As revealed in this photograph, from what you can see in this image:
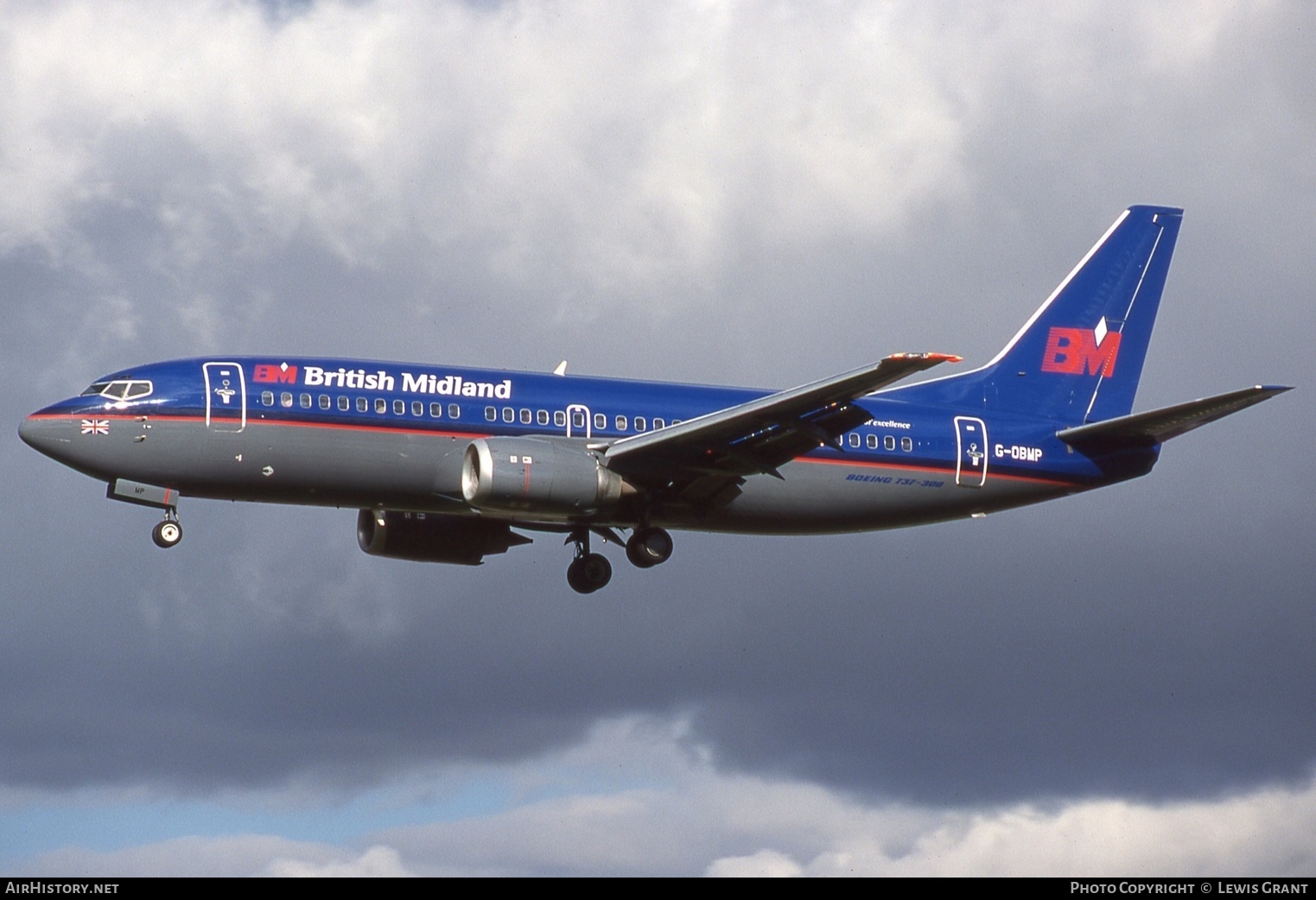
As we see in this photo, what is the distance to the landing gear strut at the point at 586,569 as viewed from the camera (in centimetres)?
5134

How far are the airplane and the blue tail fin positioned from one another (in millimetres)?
120

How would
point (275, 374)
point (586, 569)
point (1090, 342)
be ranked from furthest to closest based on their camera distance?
point (1090, 342) < point (586, 569) < point (275, 374)

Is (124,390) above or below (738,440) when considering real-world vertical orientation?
above

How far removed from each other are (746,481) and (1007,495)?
7.68 m

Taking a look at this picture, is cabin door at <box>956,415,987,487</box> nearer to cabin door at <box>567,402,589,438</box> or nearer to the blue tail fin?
the blue tail fin

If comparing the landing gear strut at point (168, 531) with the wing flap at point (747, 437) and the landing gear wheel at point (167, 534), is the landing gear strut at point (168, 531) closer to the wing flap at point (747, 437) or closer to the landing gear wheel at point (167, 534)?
the landing gear wheel at point (167, 534)

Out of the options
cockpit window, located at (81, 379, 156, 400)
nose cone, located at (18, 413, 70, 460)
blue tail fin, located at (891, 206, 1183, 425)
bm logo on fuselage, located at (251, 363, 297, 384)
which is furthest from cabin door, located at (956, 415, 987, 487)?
nose cone, located at (18, 413, 70, 460)

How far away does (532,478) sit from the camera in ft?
147

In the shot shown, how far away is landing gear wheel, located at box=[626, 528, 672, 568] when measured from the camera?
49.0m

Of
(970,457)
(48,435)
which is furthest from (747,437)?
(48,435)

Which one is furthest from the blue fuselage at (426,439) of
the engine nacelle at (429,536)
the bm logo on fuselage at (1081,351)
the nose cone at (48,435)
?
the bm logo on fuselage at (1081,351)

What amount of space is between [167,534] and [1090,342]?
90.1ft

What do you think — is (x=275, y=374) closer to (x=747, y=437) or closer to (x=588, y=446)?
(x=588, y=446)
